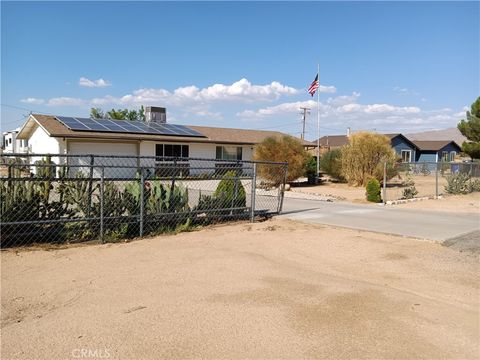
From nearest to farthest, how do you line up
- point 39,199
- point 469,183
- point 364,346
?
point 364,346, point 39,199, point 469,183

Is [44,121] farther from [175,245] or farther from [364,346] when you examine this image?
[364,346]

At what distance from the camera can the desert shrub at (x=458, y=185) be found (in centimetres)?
2139

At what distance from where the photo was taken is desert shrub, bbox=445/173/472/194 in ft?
70.2

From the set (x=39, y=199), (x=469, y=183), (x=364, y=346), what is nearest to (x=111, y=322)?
(x=364, y=346)

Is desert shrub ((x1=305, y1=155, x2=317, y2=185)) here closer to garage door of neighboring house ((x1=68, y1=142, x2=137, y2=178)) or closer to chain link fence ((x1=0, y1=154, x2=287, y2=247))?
garage door of neighboring house ((x1=68, y1=142, x2=137, y2=178))

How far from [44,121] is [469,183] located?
24.3 m

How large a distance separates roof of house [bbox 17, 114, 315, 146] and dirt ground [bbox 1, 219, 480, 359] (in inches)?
790

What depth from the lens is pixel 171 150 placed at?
31.1 metres

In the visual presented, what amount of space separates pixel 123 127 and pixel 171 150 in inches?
138

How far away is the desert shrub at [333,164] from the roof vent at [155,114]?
14547 mm

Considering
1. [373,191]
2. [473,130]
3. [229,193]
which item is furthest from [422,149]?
[229,193]

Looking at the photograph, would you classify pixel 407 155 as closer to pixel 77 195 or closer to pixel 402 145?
pixel 402 145

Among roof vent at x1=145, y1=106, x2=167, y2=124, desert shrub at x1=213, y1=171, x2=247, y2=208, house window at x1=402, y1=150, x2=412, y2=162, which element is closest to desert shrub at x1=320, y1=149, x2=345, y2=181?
roof vent at x1=145, y1=106, x2=167, y2=124

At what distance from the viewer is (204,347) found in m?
3.93
